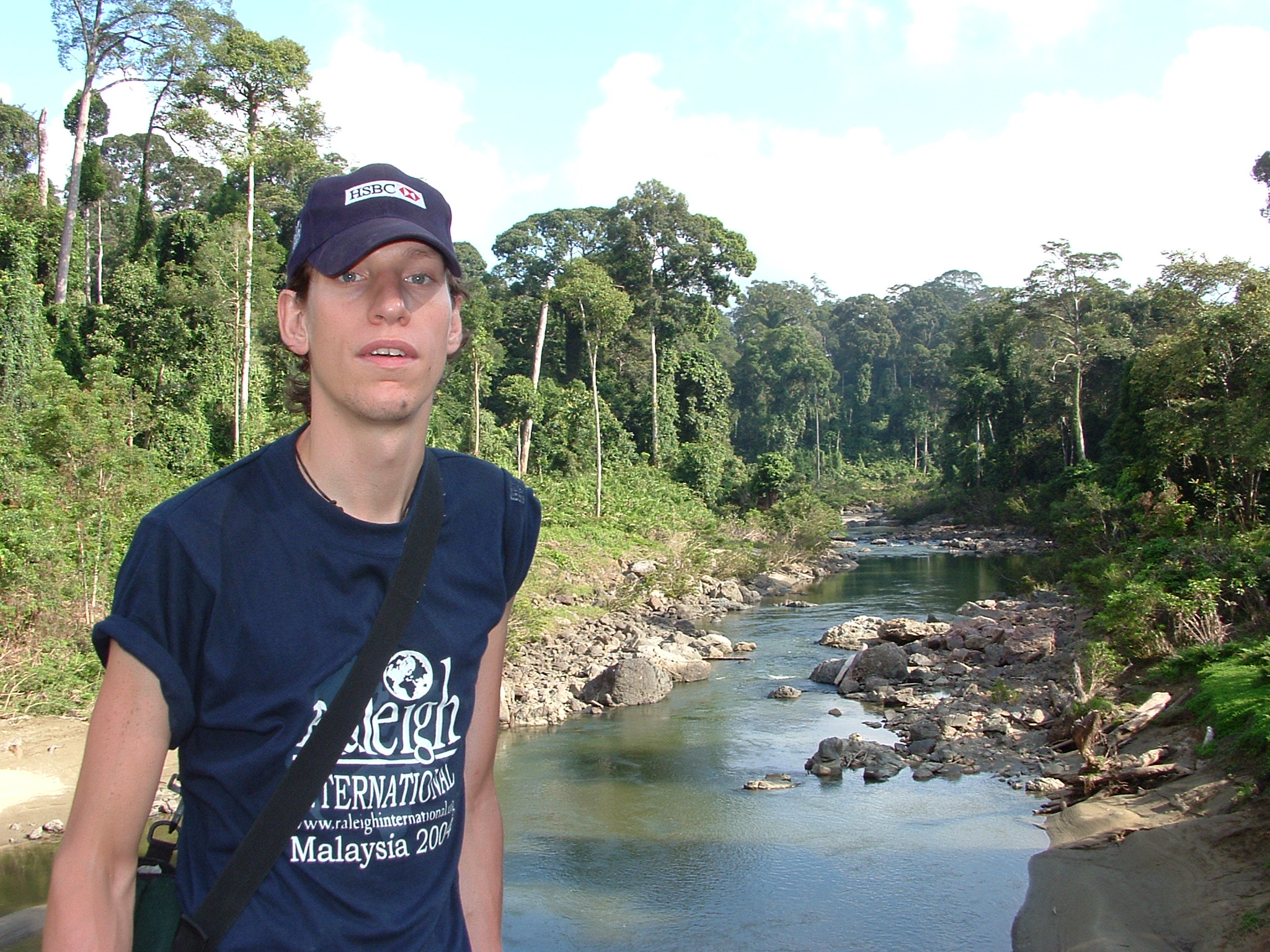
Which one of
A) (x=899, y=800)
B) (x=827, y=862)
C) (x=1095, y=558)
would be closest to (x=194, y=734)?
(x=827, y=862)

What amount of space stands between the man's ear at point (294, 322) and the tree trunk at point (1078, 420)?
30210mm

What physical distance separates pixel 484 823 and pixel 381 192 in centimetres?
93

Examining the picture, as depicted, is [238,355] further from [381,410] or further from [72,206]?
[381,410]

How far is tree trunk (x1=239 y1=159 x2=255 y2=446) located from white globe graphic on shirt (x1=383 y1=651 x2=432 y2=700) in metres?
17.9

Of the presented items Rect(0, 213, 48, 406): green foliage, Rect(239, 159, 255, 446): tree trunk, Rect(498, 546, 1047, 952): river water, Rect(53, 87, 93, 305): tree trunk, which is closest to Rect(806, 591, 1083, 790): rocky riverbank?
Rect(498, 546, 1047, 952): river water

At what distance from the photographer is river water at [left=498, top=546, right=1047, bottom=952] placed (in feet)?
21.9

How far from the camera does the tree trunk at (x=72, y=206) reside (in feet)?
66.9

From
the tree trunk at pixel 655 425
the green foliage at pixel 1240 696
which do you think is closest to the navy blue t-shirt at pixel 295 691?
the green foliage at pixel 1240 696

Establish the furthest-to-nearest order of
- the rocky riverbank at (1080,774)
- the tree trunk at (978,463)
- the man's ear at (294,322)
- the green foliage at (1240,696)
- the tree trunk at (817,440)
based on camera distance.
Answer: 1. the tree trunk at (817,440)
2. the tree trunk at (978,463)
3. the green foliage at (1240,696)
4. the rocky riverbank at (1080,774)
5. the man's ear at (294,322)

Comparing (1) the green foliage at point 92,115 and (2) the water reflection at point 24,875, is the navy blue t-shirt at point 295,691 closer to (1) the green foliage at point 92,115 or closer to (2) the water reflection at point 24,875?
(2) the water reflection at point 24,875

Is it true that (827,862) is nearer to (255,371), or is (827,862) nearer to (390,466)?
(390,466)

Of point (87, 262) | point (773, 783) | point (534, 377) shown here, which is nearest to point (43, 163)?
point (87, 262)

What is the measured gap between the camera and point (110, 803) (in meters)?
1.14

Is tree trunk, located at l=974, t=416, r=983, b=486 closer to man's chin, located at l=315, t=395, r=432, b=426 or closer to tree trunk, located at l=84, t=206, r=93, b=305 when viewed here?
tree trunk, located at l=84, t=206, r=93, b=305
